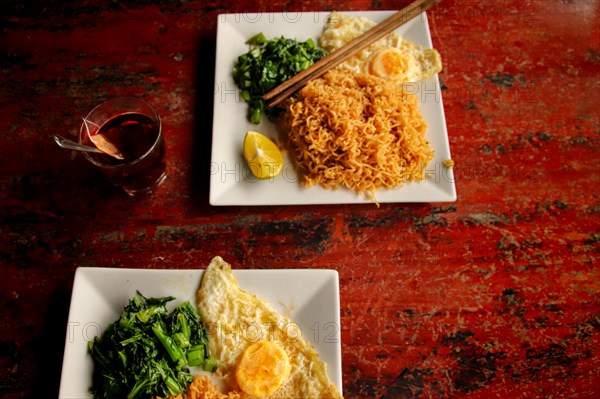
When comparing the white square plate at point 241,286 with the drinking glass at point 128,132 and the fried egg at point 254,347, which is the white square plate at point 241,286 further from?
the drinking glass at point 128,132

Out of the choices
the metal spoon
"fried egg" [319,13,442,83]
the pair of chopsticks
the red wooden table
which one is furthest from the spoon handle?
"fried egg" [319,13,442,83]

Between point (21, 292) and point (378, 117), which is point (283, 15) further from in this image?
point (21, 292)

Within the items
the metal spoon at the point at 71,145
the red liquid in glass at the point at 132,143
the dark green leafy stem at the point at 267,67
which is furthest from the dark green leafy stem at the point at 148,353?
the dark green leafy stem at the point at 267,67

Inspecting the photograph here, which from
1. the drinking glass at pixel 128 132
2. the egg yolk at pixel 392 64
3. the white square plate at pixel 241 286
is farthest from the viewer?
the egg yolk at pixel 392 64

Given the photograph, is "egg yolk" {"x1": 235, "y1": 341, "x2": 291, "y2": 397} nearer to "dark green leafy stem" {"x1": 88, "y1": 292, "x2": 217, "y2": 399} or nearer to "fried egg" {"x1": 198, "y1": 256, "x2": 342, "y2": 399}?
"fried egg" {"x1": 198, "y1": 256, "x2": 342, "y2": 399}

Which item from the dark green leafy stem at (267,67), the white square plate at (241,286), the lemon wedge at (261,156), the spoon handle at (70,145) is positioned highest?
the dark green leafy stem at (267,67)

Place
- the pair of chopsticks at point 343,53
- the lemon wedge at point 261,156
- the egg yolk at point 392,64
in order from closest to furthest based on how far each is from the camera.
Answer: the lemon wedge at point 261,156
the pair of chopsticks at point 343,53
the egg yolk at point 392,64

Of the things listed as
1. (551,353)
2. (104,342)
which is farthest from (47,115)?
(551,353)
